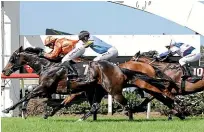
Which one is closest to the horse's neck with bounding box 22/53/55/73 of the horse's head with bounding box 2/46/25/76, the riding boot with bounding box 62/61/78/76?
the horse's head with bounding box 2/46/25/76

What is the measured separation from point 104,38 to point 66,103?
887cm

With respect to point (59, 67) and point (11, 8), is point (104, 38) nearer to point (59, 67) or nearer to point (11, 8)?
point (11, 8)

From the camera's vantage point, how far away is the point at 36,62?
1203 centimetres

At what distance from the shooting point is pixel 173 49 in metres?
13.8

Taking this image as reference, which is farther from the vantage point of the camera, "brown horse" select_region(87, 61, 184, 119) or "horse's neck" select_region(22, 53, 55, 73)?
"horse's neck" select_region(22, 53, 55, 73)

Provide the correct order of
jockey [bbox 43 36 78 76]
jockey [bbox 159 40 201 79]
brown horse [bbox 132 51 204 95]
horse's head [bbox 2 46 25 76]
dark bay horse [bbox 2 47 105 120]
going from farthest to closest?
1. jockey [bbox 159 40 201 79]
2. brown horse [bbox 132 51 204 95]
3. horse's head [bbox 2 46 25 76]
4. jockey [bbox 43 36 78 76]
5. dark bay horse [bbox 2 47 105 120]

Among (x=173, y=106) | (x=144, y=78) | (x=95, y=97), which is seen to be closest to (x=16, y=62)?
(x=95, y=97)

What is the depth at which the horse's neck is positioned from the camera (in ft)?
38.9

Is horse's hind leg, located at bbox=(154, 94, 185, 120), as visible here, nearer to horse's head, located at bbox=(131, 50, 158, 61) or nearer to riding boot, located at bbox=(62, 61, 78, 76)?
horse's head, located at bbox=(131, 50, 158, 61)

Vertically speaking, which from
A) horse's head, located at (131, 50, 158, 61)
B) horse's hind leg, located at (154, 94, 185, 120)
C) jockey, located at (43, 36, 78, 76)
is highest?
jockey, located at (43, 36, 78, 76)

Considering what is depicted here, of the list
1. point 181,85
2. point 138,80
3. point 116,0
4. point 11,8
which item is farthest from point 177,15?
point 11,8

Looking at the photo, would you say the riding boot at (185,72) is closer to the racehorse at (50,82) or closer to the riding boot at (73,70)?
the racehorse at (50,82)

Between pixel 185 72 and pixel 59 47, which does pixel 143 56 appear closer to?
pixel 185 72

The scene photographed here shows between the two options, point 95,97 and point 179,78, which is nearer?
point 95,97
